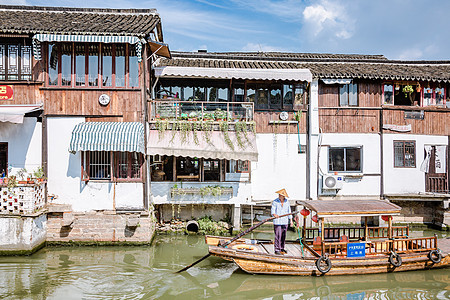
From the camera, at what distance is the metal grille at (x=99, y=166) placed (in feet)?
47.4

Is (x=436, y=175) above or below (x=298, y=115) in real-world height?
below

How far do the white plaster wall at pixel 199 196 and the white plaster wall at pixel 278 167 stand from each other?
125 centimetres

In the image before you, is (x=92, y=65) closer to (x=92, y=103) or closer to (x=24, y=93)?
(x=92, y=103)

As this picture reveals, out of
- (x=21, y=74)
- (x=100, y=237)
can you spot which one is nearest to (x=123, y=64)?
(x=21, y=74)

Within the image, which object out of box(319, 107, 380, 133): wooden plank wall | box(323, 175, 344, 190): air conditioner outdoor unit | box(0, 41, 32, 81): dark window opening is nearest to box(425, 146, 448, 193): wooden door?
box(319, 107, 380, 133): wooden plank wall

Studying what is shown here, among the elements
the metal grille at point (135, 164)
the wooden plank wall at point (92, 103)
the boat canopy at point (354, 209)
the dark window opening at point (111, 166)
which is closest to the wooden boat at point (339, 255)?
the boat canopy at point (354, 209)

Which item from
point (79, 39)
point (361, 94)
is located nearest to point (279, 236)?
point (361, 94)

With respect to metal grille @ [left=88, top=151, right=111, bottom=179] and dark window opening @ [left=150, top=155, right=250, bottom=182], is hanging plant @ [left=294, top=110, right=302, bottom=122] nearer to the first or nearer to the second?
dark window opening @ [left=150, top=155, right=250, bottom=182]

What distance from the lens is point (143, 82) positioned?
14555mm

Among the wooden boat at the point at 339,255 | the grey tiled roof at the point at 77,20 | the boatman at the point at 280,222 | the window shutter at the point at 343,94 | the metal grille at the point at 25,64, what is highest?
the grey tiled roof at the point at 77,20

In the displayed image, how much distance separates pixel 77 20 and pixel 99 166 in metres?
5.89

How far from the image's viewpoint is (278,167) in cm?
1738

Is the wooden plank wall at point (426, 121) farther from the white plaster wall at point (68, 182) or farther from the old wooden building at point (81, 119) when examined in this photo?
the white plaster wall at point (68, 182)

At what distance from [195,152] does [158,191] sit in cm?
249
